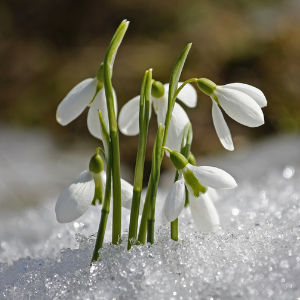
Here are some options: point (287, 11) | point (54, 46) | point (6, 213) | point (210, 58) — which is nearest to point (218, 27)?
point (210, 58)

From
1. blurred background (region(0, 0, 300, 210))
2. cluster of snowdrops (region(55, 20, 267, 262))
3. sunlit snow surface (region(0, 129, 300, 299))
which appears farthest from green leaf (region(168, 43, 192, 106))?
blurred background (region(0, 0, 300, 210))

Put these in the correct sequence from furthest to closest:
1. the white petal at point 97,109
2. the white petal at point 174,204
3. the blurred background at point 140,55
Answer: the blurred background at point 140,55 → the white petal at point 97,109 → the white petal at point 174,204

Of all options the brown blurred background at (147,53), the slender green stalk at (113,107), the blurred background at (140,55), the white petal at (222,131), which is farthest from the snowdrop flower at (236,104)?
the brown blurred background at (147,53)

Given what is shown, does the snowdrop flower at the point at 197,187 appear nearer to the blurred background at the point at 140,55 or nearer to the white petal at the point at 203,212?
the white petal at the point at 203,212

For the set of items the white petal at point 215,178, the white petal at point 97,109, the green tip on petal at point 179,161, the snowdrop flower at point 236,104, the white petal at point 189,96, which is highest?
the white petal at point 189,96

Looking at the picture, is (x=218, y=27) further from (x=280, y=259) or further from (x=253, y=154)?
(x=280, y=259)

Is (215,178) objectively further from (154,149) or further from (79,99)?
(79,99)
